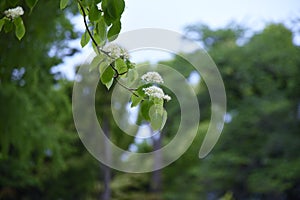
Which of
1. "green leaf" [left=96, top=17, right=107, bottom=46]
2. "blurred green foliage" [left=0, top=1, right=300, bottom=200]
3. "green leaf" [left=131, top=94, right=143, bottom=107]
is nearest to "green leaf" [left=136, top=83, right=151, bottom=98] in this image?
"green leaf" [left=131, top=94, right=143, bottom=107]

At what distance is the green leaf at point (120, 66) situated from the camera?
42.6 inches

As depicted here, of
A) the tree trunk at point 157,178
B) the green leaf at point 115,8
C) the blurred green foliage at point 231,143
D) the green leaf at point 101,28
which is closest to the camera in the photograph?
the green leaf at point 115,8

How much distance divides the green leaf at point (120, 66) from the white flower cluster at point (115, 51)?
1 centimetres

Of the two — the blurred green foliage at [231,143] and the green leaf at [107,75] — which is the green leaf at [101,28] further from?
the blurred green foliage at [231,143]

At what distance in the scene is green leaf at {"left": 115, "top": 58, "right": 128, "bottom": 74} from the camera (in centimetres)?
108

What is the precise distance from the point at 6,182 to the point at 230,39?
25.3 ft

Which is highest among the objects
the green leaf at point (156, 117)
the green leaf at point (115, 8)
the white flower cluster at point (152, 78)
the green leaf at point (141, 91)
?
the green leaf at point (115, 8)

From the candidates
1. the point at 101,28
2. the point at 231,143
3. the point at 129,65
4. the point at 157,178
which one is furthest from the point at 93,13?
the point at 157,178

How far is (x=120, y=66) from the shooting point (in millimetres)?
1085

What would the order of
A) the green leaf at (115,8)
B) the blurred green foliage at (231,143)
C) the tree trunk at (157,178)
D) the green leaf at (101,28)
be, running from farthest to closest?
the tree trunk at (157,178) < the blurred green foliage at (231,143) < the green leaf at (101,28) < the green leaf at (115,8)

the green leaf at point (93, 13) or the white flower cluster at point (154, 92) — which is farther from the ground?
the green leaf at point (93, 13)

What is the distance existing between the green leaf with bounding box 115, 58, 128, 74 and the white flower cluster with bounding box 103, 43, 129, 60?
0.5 inches

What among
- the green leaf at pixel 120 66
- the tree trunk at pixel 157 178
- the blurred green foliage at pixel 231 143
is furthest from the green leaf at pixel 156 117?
the tree trunk at pixel 157 178

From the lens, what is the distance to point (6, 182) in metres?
12.2
